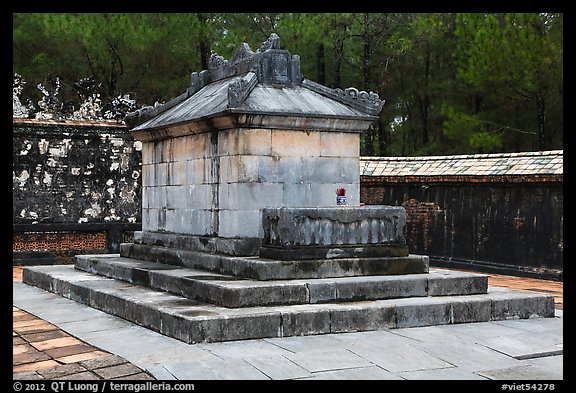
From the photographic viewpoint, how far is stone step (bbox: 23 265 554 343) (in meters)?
6.62

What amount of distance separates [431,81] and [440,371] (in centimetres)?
2129

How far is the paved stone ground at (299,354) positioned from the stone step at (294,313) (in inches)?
4.6

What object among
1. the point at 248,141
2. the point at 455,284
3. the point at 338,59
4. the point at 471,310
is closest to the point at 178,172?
the point at 248,141

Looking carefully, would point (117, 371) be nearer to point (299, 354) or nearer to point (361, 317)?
point (299, 354)

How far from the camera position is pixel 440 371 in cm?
566

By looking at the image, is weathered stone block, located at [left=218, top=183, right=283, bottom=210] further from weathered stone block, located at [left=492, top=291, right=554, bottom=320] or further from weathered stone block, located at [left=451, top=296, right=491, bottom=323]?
weathered stone block, located at [left=492, top=291, right=554, bottom=320]

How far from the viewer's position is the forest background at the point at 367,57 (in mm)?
20500

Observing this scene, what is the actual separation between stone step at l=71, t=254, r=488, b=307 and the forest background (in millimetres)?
13122

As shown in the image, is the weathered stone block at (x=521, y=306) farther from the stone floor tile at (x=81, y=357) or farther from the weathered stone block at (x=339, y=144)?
the stone floor tile at (x=81, y=357)

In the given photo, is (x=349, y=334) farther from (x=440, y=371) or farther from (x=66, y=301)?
(x=66, y=301)

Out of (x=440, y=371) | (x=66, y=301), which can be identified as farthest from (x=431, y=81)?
(x=440, y=371)

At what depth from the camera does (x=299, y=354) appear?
6.08 meters

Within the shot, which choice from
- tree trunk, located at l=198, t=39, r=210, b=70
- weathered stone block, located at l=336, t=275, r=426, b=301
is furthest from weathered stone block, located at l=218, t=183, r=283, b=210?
tree trunk, located at l=198, t=39, r=210, b=70

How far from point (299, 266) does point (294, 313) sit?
103cm
